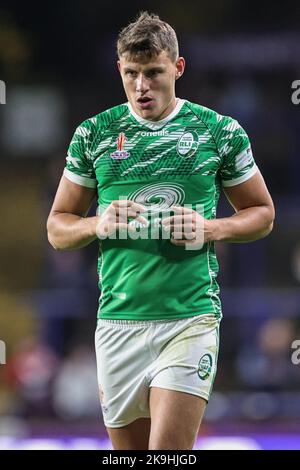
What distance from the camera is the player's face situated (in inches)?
165

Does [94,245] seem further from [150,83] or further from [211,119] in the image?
[150,83]

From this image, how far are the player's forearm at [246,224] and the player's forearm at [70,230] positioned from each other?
20.3 inches

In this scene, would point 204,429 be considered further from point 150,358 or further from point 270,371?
point 150,358

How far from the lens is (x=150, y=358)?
4.18 m

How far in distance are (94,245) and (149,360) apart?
25.4 ft

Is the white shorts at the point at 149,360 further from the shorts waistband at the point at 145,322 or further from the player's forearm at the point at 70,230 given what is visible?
the player's forearm at the point at 70,230

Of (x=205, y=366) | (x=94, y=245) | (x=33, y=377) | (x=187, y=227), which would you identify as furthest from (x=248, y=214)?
(x=94, y=245)

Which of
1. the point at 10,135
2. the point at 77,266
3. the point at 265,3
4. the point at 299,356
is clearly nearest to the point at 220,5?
the point at 265,3

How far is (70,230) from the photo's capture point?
4.33 meters

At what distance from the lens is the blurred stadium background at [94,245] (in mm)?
9812

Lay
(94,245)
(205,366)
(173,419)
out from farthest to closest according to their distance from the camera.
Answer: (94,245)
(205,366)
(173,419)

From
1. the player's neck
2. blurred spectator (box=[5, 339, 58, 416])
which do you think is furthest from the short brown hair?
blurred spectator (box=[5, 339, 58, 416])

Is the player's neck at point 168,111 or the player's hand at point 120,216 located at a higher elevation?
the player's neck at point 168,111

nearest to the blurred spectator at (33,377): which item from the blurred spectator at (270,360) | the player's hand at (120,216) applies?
the blurred spectator at (270,360)
